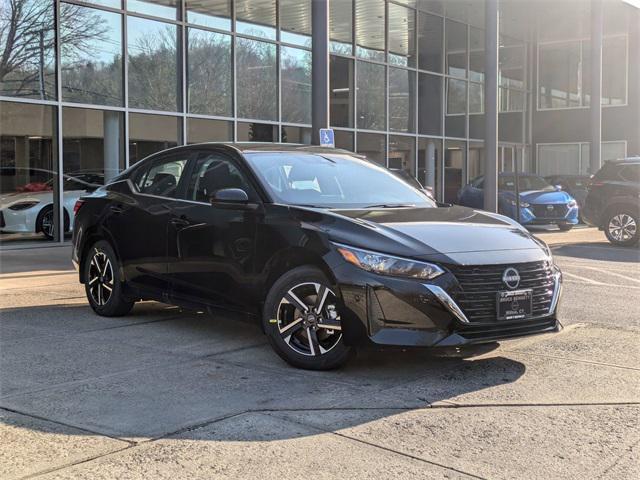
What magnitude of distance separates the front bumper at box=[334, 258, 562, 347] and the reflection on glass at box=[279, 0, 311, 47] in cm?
1553

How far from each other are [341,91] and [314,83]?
8.66 m

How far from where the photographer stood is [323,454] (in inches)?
146

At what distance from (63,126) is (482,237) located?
11.5 m

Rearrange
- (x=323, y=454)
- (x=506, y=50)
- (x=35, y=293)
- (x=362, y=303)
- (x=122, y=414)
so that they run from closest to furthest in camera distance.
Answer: (x=323, y=454), (x=122, y=414), (x=362, y=303), (x=35, y=293), (x=506, y=50)

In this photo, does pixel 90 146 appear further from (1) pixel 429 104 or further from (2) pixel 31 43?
(1) pixel 429 104

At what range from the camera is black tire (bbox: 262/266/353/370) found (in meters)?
5.10

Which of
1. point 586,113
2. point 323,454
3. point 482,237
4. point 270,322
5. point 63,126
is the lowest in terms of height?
point 323,454

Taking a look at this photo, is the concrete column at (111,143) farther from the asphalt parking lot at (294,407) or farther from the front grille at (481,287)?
the front grille at (481,287)

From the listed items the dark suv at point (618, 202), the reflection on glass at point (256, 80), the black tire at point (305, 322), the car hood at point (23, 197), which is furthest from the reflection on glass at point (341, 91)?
the black tire at point (305, 322)

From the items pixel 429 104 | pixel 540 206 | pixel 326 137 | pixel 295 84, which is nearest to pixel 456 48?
pixel 429 104

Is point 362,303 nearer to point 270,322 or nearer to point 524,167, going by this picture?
point 270,322

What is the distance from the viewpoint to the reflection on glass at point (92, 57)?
1474cm

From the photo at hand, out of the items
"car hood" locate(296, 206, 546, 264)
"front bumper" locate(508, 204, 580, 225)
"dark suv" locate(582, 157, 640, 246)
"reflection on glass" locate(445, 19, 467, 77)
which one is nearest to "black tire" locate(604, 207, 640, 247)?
"dark suv" locate(582, 157, 640, 246)

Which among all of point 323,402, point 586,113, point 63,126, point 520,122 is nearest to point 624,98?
point 586,113
